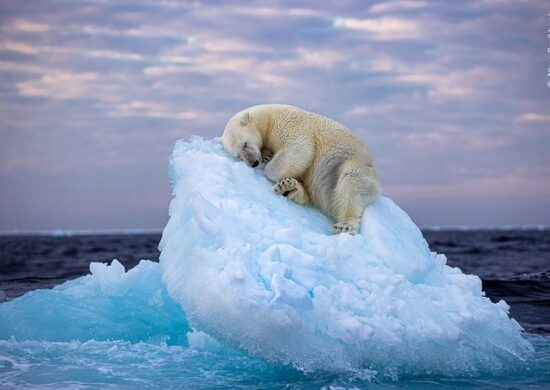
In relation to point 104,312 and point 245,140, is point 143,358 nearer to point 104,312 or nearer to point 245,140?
point 104,312

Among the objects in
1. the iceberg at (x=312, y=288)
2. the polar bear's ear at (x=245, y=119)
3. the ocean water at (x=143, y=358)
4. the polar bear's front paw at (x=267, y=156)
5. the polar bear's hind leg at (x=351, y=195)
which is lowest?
the ocean water at (x=143, y=358)


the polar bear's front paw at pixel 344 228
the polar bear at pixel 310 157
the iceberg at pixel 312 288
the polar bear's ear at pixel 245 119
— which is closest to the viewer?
the iceberg at pixel 312 288

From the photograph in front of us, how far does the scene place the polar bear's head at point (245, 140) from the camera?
8500mm

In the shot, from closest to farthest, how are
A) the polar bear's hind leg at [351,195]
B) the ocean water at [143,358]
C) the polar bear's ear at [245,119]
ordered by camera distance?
the ocean water at [143,358], the polar bear's hind leg at [351,195], the polar bear's ear at [245,119]

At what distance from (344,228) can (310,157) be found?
1013 millimetres

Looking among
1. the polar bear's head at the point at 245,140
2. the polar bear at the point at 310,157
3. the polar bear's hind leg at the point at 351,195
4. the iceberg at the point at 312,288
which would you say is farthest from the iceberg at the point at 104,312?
the polar bear's hind leg at the point at 351,195

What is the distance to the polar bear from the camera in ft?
27.2

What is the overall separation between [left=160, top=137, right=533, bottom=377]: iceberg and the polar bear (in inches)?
7.9

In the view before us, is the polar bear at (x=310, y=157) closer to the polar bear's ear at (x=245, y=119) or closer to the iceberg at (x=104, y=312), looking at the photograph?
the polar bear's ear at (x=245, y=119)

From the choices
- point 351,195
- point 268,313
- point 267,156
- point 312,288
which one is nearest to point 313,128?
point 267,156

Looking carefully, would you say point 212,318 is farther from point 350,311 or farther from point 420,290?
point 420,290

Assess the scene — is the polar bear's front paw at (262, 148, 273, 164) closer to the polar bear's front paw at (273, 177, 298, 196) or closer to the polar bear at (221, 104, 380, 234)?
the polar bear at (221, 104, 380, 234)

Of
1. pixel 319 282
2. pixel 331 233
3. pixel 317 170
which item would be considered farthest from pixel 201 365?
pixel 317 170

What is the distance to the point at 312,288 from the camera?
6.70 meters
